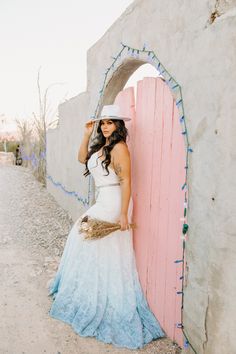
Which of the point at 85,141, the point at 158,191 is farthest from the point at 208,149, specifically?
the point at 85,141

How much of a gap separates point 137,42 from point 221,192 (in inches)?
70.0

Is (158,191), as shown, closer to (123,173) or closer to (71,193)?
(123,173)

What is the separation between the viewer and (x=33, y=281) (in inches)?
158

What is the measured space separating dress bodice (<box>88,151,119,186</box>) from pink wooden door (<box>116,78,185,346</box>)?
293 mm

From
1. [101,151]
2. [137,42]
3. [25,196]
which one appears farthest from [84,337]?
[25,196]

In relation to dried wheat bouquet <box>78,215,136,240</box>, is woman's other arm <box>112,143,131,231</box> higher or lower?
higher

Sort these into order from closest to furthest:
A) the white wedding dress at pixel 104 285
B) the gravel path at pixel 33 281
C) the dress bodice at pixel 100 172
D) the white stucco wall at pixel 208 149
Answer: the white stucco wall at pixel 208 149, the gravel path at pixel 33 281, the white wedding dress at pixel 104 285, the dress bodice at pixel 100 172

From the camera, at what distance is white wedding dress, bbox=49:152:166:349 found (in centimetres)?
300

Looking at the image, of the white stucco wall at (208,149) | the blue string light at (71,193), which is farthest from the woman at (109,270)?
the blue string light at (71,193)

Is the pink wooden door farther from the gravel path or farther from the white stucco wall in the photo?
the gravel path

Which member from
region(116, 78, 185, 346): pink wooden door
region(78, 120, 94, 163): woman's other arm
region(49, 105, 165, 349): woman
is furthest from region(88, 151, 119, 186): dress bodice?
region(78, 120, 94, 163): woman's other arm

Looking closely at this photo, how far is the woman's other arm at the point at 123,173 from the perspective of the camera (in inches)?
118

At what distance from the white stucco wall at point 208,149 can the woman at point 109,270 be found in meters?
0.71

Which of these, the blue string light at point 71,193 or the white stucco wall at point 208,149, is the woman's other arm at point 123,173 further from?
the blue string light at point 71,193
